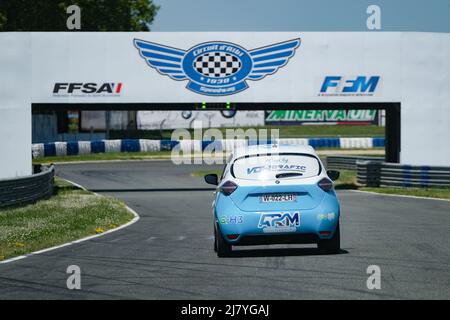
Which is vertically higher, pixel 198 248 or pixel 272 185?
pixel 272 185

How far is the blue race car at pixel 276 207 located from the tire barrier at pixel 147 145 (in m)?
41.0

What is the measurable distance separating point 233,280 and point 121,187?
24945 mm

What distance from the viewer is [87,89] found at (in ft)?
103

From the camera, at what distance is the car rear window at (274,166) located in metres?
13.2

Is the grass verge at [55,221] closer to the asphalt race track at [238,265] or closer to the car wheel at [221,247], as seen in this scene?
the asphalt race track at [238,265]

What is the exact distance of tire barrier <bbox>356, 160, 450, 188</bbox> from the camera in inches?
1220

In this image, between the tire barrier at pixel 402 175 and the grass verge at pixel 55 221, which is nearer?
the grass verge at pixel 55 221

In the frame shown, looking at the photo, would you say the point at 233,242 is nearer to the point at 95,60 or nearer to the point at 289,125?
the point at 95,60

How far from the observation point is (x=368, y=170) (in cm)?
3325

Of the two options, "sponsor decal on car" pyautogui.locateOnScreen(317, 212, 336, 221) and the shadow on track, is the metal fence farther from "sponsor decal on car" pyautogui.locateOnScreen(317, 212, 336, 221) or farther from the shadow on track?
"sponsor decal on car" pyautogui.locateOnScreen(317, 212, 336, 221)

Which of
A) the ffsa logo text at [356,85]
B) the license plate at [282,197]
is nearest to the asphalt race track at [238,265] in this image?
the license plate at [282,197]

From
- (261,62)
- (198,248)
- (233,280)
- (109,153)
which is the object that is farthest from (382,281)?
(109,153)

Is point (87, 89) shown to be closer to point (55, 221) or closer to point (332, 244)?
point (55, 221)

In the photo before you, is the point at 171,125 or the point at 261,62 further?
the point at 171,125
